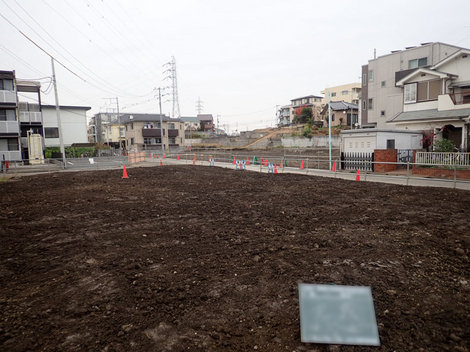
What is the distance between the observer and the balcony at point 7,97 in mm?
29094

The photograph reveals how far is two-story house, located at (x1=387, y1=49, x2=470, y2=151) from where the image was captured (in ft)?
65.5

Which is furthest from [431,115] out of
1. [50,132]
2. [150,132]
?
[150,132]

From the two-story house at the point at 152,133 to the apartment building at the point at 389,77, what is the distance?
35102mm

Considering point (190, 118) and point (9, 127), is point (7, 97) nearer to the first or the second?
point (9, 127)

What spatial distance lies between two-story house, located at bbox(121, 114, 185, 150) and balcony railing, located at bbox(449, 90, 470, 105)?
1735 inches

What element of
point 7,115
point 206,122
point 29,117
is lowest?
point 7,115

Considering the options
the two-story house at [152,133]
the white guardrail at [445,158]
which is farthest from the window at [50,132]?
the white guardrail at [445,158]

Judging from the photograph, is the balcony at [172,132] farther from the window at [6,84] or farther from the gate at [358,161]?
the gate at [358,161]

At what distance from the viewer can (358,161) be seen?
18641 millimetres

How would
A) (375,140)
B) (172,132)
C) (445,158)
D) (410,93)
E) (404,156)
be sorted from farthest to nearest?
(172,132), (410,93), (404,156), (375,140), (445,158)

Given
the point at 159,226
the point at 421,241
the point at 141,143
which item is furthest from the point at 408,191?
the point at 141,143

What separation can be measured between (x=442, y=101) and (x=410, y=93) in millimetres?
3181

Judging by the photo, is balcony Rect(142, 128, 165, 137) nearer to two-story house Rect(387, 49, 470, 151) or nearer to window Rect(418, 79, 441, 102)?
two-story house Rect(387, 49, 470, 151)

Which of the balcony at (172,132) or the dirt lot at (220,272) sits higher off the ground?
the balcony at (172,132)
